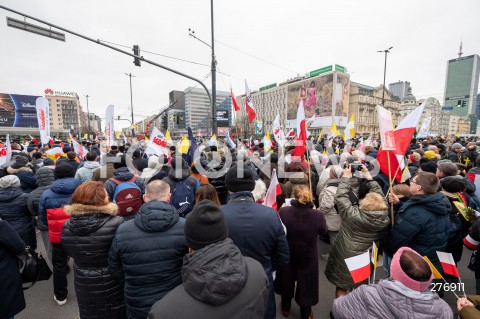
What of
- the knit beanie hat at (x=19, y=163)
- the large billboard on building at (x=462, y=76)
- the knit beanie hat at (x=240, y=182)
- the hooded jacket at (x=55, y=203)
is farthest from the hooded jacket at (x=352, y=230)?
the large billboard on building at (x=462, y=76)

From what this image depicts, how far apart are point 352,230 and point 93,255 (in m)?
2.95

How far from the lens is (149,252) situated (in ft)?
6.17

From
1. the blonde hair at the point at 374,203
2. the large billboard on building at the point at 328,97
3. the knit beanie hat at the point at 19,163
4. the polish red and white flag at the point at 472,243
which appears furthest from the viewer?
the large billboard on building at the point at 328,97

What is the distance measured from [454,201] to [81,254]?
462cm

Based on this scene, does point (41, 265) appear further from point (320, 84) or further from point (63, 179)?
point (320, 84)

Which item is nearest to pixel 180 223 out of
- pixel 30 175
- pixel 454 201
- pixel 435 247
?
pixel 435 247

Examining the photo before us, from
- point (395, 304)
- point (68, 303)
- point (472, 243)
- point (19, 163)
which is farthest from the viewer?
point (19, 163)

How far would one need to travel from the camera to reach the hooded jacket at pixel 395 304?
145cm

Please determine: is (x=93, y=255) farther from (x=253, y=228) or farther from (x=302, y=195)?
(x=302, y=195)

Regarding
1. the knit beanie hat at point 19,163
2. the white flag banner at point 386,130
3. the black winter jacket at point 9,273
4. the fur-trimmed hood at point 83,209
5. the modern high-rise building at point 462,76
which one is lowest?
the black winter jacket at point 9,273

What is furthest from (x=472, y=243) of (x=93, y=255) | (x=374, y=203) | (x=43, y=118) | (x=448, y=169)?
(x=43, y=118)

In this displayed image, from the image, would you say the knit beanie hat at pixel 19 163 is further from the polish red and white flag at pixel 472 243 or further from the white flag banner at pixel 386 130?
the polish red and white flag at pixel 472 243

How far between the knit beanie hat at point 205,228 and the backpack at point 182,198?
8.00 feet

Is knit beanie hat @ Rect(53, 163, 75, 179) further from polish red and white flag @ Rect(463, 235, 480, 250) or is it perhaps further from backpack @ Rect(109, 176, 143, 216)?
polish red and white flag @ Rect(463, 235, 480, 250)
